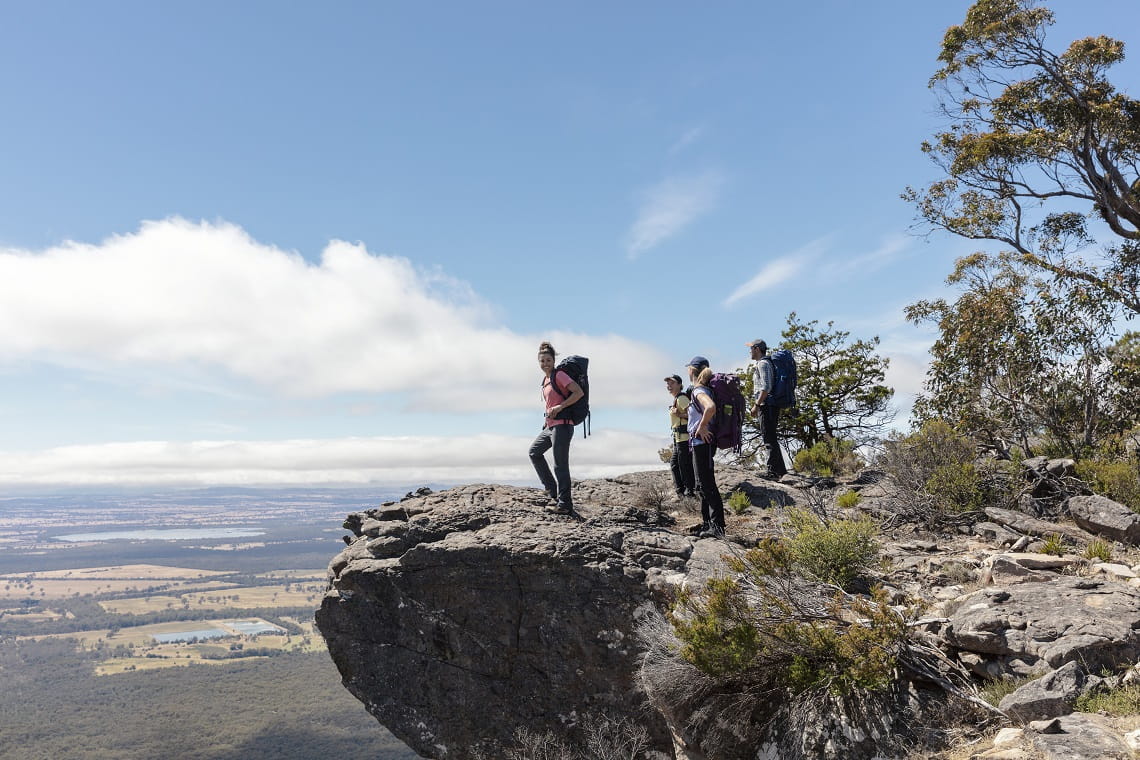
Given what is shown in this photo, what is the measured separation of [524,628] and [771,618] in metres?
3.63

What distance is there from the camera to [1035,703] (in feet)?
15.8

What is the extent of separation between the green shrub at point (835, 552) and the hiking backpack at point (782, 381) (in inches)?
190

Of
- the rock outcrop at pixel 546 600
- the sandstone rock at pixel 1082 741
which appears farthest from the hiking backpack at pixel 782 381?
the sandstone rock at pixel 1082 741

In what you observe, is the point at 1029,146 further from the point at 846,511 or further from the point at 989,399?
the point at 846,511

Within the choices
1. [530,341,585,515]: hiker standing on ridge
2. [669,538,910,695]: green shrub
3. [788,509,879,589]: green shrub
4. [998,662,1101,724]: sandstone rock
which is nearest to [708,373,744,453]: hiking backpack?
[530,341,585,515]: hiker standing on ridge

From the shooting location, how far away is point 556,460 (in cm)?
938

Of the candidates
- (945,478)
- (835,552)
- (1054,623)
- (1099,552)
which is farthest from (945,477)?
(1054,623)

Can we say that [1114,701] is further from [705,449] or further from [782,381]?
[782,381]

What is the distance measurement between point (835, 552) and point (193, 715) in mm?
132121

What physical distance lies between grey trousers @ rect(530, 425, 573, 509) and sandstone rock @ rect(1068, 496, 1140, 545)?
6901 mm

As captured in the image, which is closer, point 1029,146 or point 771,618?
point 771,618

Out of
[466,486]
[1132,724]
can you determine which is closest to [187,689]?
[466,486]

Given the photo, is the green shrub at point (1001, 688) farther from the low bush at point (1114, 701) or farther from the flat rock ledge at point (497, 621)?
the flat rock ledge at point (497, 621)

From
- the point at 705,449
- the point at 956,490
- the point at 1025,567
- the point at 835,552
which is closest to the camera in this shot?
the point at 1025,567
